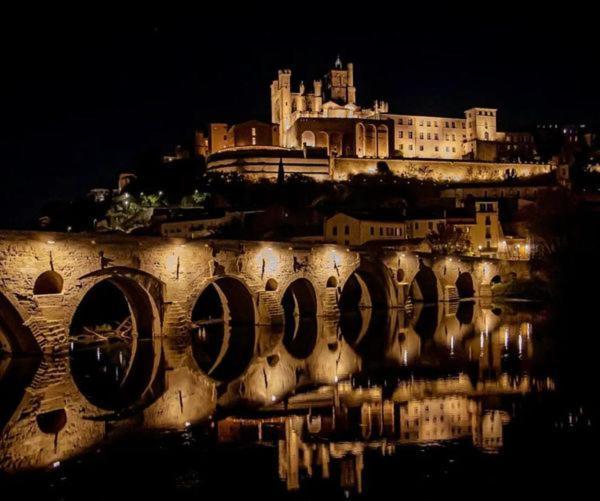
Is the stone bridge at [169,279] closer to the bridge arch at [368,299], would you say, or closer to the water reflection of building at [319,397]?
the bridge arch at [368,299]

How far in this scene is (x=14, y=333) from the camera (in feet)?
77.5

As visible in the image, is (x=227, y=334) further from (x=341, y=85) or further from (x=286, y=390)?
(x=341, y=85)

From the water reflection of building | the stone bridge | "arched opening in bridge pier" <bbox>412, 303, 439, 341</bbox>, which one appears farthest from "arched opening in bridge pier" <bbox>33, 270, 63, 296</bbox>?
"arched opening in bridge pier" <bbox>412, 303, 439, 341</bbox>

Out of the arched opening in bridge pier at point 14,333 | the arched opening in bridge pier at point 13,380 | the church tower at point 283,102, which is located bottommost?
the arched opening in bridge pier at point 13,380

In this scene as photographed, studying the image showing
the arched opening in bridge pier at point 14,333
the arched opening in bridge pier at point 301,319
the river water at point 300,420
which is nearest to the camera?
the river water at point 300,420

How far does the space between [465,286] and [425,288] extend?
459 cm

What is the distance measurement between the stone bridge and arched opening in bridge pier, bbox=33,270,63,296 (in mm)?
39

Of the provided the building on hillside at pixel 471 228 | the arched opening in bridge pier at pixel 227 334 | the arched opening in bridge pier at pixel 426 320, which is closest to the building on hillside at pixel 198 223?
the building on hillside at pixel 471 228

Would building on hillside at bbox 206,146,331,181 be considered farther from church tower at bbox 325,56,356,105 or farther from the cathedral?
church tower at bbox 325,56,356,105

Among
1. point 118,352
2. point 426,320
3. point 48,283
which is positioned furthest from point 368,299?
A: point 48,283

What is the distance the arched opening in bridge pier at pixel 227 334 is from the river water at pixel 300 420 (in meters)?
0.22

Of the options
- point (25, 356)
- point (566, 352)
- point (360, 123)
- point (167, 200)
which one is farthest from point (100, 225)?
point (566, 352)

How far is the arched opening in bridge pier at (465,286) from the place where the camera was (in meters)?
54.9

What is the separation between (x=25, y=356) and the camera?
2373 cm
